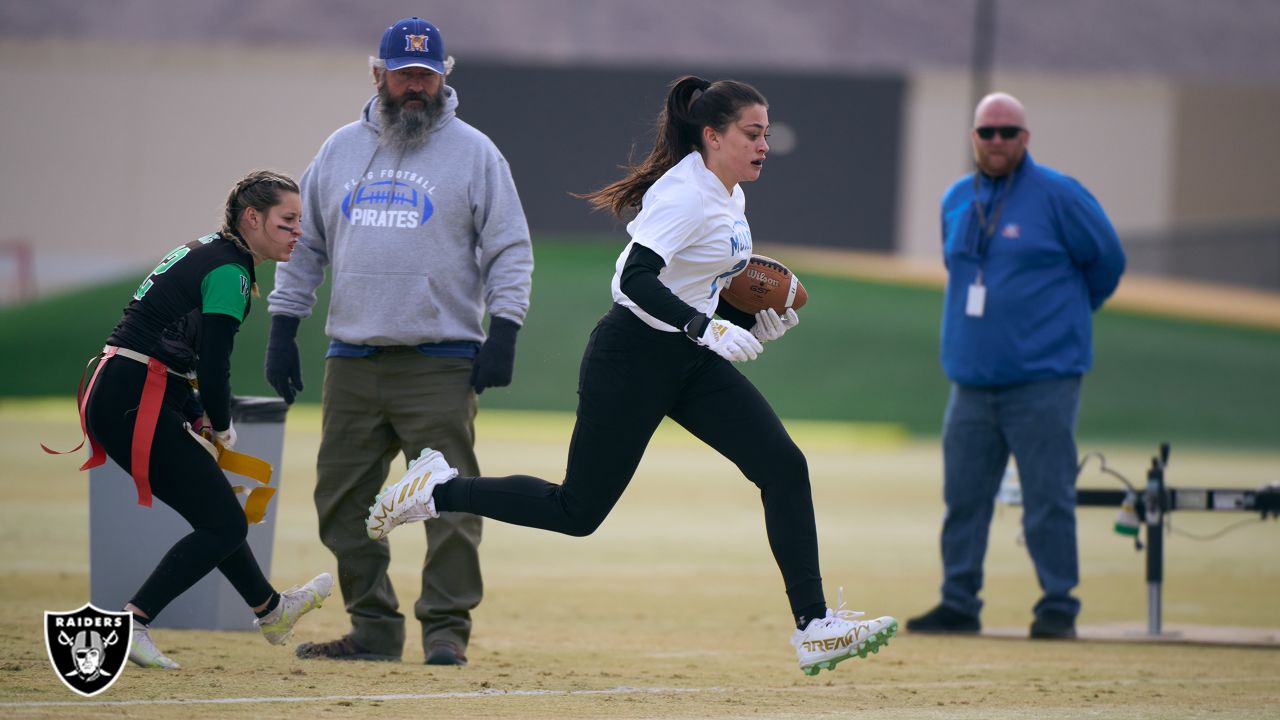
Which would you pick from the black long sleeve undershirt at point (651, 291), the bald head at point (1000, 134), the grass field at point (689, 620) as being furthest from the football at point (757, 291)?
the bald head at point (1000, 134)

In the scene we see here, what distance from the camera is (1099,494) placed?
374 inches

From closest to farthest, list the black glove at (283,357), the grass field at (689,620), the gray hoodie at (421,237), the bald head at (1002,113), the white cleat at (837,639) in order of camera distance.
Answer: the white cleat at (837,639), the grass field at (689,620), the gray hoodie at (421,237), the black glove at (283,357), the bald head at (1002,113)

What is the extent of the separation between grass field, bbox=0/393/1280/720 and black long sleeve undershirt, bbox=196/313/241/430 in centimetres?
106

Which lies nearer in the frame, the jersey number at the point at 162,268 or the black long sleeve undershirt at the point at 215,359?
the black long sleeve undershirt at the point at 215,359

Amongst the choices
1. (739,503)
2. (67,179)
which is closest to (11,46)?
(67,179)

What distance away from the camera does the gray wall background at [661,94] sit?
35625 millimetres

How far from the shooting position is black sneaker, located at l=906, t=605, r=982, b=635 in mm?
9219

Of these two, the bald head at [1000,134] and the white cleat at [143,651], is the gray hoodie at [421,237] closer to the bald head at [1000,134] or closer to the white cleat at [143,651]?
the white cleat at [143,651]

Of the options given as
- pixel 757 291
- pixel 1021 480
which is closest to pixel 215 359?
pixel 757 291

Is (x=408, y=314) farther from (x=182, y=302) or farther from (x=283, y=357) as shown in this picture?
(x=182, y=302)

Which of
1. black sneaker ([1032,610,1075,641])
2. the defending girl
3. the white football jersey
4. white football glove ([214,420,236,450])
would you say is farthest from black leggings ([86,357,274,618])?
black sneaker ([1032,610,1075,641])

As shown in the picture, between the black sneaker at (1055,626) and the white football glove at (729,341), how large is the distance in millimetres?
3636

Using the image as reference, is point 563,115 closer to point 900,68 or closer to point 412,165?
point 900,68

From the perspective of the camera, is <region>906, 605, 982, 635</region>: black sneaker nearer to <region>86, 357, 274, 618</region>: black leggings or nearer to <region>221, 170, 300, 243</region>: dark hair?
<region>86, 357, 274, 618</region>: black leggings
